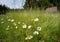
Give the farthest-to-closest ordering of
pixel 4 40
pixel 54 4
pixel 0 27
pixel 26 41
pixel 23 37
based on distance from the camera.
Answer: pixel 54 4 → pixel 0 27 → pixel 4 40 → pixel 23 37 → pixel 26 41

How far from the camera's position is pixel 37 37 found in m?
3.46

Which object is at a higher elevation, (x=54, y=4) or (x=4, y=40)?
(x=4, y=40)

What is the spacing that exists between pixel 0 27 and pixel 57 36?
202 cm

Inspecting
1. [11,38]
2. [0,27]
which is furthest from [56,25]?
[0,27]

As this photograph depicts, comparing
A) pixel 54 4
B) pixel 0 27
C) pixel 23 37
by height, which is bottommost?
pixel 54 4

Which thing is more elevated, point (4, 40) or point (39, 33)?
point (39, 33)

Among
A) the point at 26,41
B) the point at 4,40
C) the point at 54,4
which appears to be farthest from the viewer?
the point at 54,4

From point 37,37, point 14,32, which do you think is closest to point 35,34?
point 37,37

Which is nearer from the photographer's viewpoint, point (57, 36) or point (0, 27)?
point (57, 36)

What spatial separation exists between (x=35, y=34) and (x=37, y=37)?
6 centimetres

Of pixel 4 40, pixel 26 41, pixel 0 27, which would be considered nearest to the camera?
pixel 26 41

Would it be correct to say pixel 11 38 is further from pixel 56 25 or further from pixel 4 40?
pixel 56 25

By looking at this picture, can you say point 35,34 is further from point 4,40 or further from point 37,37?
point 4,40

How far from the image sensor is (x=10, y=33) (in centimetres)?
411
